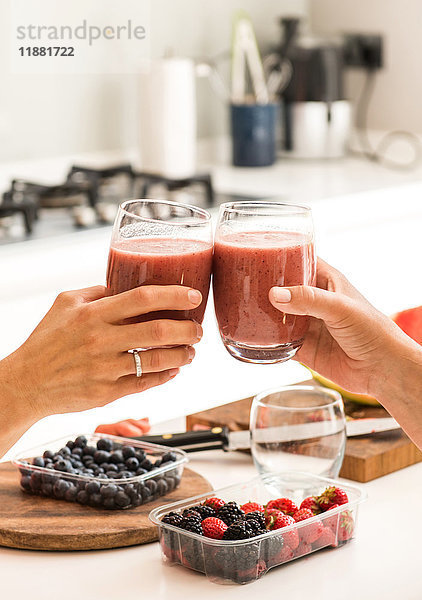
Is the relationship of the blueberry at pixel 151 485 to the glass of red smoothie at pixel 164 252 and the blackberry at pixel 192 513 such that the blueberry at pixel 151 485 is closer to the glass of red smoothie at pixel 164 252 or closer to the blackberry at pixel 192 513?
the blackberry at pixel 192 513

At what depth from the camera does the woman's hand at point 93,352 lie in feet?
3.35

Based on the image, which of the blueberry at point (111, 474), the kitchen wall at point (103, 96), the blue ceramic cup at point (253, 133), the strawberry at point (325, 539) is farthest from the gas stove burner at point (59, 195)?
the strawberry at point (325, 539)

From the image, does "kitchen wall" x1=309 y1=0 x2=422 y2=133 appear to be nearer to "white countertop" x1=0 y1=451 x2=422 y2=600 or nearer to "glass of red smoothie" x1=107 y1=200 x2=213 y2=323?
"white countertop" x1=0 y1=451 x2=422 y2=600

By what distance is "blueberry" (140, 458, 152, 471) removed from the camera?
1363 mm

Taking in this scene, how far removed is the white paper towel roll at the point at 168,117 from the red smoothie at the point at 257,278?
1.90m

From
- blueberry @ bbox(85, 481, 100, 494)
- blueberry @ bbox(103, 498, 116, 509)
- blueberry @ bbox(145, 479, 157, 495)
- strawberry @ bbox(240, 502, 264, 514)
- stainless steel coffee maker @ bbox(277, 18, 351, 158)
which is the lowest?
blueberry @ bbox(103, 498, 116, 509)

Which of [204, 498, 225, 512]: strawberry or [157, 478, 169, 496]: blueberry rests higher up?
[204, 498, 225, 512]: strawberry

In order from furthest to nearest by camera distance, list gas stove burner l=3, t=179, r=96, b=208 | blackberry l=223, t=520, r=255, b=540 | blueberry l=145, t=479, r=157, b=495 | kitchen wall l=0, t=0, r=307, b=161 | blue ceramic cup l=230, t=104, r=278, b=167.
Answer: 1. blue ceramic cup l=230, t=104, r=278, b=167
2. kitchen wall l=0, t=0, r=307, b=161
3. gas stove burner l=3, t=179, r=96, b=208
4. blueberry l=145, t=479, r=157, b=495
5. blackberry l=223, t=520, r=255, b=540

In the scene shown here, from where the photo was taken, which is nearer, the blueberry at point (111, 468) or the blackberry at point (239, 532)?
the blackberry at point (239, 532)

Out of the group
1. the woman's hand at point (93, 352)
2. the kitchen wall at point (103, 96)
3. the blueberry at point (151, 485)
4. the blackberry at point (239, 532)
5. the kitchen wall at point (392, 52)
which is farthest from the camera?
the kitchen wall at point (392, 52)

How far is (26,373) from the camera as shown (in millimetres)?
1077

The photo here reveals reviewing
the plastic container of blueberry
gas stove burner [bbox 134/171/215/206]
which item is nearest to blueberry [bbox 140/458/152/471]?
the plastic container of blueberry

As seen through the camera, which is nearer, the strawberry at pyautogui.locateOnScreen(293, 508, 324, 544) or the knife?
the strawberry at pyautogui.locateOnScreen(293, 508, 324, 544)

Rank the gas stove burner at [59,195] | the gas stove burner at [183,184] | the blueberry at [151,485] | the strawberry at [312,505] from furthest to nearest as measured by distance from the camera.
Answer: the gas stove burner at [183,184] → the gas stove burner at [59,195] → the blueberry at [151,485] → the strawberry at [312,505]
